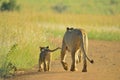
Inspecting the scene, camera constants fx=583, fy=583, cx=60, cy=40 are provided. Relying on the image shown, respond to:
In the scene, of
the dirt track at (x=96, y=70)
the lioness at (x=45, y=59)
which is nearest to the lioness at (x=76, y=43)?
the dirt track at (x=96, y=70)

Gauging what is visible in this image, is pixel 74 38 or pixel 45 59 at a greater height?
pixel 74 38

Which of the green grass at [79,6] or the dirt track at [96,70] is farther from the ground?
the green grass at [79,6]

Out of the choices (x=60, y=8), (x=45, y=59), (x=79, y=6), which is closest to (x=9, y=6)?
(x=60, y=8)

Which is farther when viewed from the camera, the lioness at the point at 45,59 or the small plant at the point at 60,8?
the small plant at the point at 60,8

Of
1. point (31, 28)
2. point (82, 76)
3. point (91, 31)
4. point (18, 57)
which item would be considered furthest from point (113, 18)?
point (82, 76)

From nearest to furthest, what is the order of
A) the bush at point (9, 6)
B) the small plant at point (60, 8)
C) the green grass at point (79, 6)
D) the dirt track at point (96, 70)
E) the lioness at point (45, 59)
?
the dirt track at point (96, 70), the lioness at point (45, 59), the bush at point (9, 6), the green grass at point (79, 6), the small plant at point (60, 8)

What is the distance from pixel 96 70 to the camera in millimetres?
15828

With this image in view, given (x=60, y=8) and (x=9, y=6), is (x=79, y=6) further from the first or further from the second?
(x=9, y=6)

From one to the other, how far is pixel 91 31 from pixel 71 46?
1463 centimetres

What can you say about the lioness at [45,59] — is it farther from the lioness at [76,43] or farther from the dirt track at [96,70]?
the lioness at [76,43]

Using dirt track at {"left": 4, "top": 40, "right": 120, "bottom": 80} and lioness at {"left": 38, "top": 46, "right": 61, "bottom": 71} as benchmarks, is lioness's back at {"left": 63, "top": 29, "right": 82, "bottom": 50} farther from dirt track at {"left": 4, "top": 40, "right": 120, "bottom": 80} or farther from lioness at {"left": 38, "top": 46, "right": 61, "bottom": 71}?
dirt track at {"left": 4, "top": 40, "right": 120, "bottom": 80}

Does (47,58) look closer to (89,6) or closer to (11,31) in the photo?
(11,31)

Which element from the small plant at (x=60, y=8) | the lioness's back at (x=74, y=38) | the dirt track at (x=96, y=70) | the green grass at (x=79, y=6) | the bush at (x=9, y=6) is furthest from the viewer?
the small plant at (x=60, y=8)

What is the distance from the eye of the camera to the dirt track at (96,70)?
13875 mm
